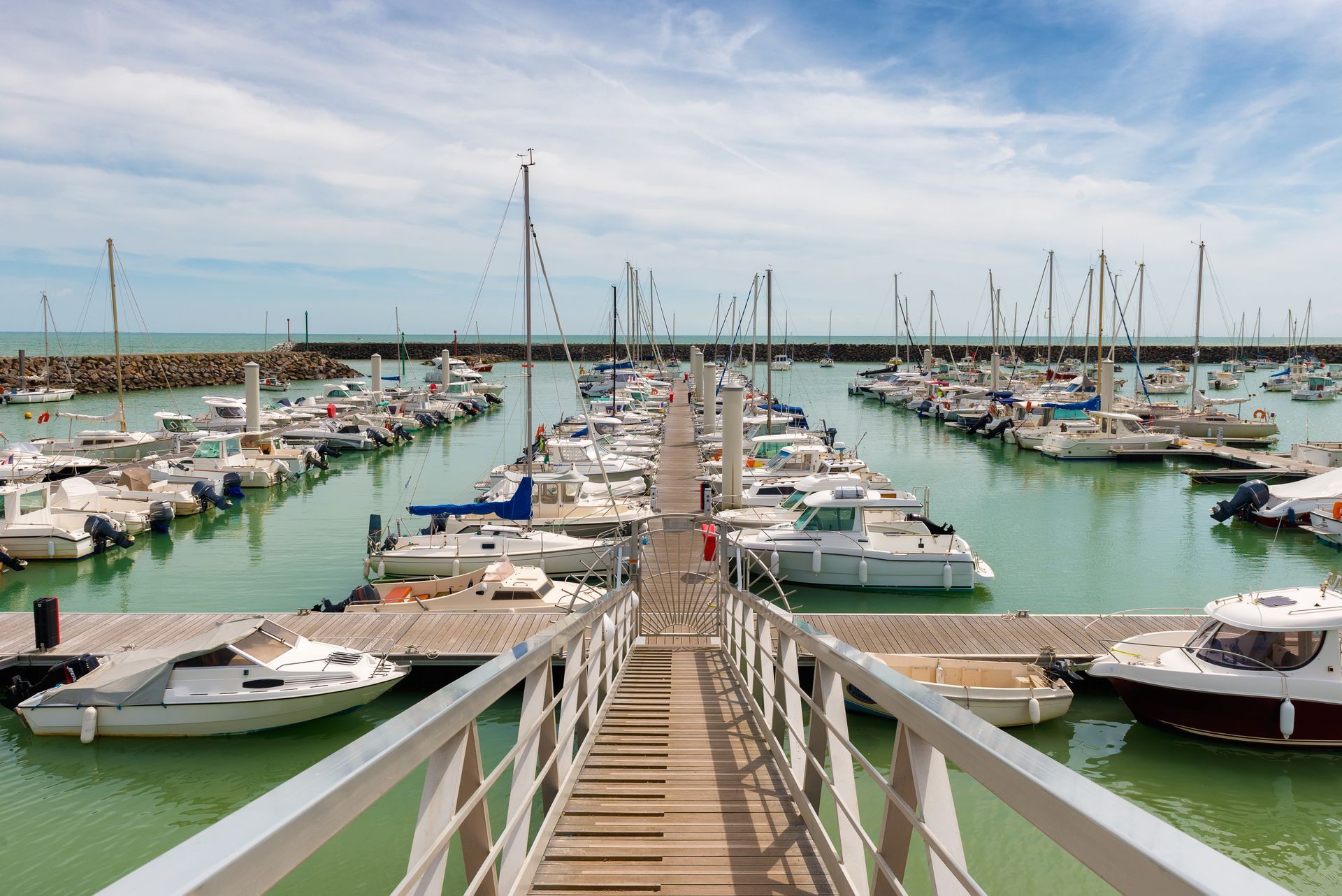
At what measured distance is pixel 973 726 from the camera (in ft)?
6.93

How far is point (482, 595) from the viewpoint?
55.4 feet

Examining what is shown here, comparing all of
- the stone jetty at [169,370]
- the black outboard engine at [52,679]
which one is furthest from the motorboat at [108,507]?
the stone jetty at [169,370]

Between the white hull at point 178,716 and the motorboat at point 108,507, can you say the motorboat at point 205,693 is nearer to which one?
the white hull at point 178,716

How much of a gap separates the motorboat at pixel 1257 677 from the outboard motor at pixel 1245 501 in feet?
55.5

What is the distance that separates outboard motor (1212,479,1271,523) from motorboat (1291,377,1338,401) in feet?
195

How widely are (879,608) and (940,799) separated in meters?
17.7

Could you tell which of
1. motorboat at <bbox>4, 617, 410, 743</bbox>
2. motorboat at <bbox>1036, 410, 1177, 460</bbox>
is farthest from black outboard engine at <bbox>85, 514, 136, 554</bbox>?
motorboat at <bbox>1036, 410, 1177, 460</bbox>

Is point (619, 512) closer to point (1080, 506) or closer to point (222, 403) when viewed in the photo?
point (1080, 506)

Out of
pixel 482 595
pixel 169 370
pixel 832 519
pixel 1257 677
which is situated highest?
pixel 169 370

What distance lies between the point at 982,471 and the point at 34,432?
49.8 meters

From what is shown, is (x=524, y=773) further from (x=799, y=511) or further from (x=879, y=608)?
(x=799, y=511)

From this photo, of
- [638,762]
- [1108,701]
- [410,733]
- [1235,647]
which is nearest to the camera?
[410,733]

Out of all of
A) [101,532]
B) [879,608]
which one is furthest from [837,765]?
[101,532]

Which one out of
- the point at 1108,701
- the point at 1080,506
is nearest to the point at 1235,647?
the point at 1108,701
